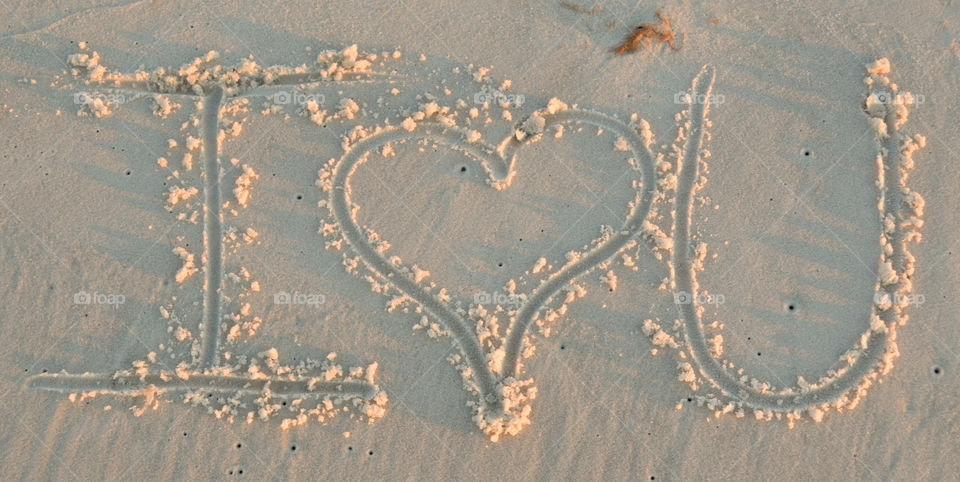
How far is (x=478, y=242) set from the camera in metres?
4.79

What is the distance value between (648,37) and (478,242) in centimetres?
201

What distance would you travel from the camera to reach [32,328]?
15.4 feet

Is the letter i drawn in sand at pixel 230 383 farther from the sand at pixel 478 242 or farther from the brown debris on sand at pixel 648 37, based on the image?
the brown debris on sand at pixel 648 37

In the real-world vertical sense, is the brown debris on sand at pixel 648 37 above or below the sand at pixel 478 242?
above

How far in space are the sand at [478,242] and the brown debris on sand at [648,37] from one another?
20mm

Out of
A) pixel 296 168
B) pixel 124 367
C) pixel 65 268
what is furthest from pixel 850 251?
pixel 65 268

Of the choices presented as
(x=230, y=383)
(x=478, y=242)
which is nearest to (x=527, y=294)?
(x=478, y=242)

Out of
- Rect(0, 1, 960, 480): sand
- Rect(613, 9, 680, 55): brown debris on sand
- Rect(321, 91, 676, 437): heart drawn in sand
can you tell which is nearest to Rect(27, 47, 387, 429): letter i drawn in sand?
Rect(0, 1, 960, 480): sand

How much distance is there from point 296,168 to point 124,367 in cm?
179

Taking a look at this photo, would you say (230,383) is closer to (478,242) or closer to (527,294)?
(478,242)

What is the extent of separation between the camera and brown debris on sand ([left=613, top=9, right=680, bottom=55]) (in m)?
5.04

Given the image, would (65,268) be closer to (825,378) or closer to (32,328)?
(32,328)

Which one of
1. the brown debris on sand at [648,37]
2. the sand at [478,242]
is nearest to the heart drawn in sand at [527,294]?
the sand at [478,242]

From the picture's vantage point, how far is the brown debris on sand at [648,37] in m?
5.04
